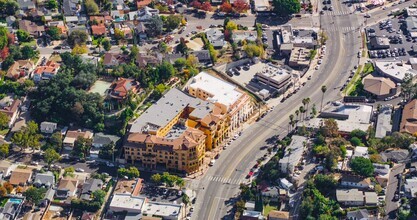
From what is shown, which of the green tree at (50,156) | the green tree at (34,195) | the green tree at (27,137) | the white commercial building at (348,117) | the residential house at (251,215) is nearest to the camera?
the residential house at (251,215)

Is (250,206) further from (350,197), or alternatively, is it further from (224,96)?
(224,96)

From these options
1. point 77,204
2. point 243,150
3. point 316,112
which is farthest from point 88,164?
point 316,112

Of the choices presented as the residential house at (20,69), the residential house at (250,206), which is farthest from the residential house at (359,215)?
the residential house at (20,69)

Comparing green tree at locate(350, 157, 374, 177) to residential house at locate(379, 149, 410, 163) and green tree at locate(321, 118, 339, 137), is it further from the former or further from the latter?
green tree at locate(321, 118, 339, 137)

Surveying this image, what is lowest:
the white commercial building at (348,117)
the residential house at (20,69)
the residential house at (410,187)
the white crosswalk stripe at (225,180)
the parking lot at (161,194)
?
the parking lot at (161,194)

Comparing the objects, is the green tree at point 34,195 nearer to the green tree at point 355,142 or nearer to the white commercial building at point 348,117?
the white commercial building at point 348,117

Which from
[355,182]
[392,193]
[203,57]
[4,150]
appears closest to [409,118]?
[392,193]

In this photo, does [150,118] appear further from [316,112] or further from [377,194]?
[377,194]

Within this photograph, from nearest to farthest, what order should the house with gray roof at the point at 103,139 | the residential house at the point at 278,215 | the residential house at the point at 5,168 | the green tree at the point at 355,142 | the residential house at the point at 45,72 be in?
the residential house at the point at 278,215 → the green tree at the point at 355,142 → the residential house at the point at 5,168 → the house with gray roof at the point at 103,139 → the residential house at the point at 45,72
